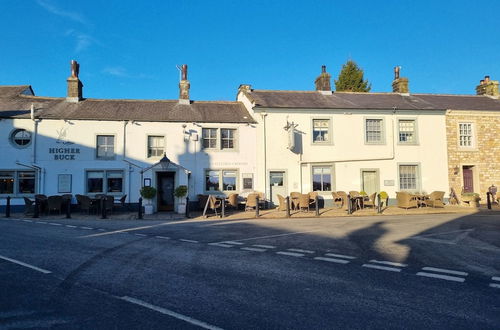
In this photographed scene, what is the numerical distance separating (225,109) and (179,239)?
13.0 metres

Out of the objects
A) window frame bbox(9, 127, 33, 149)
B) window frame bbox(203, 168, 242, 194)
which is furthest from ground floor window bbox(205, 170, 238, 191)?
window frame bbox(9, 127, 33, 149)

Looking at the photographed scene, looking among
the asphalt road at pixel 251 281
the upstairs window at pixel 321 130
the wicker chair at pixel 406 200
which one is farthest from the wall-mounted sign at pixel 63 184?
the wicker chair at pixel 406 200

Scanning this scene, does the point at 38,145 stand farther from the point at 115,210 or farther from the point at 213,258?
the point at 213,258

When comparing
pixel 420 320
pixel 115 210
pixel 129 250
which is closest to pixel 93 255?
pixel 129 250

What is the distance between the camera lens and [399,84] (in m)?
23.9

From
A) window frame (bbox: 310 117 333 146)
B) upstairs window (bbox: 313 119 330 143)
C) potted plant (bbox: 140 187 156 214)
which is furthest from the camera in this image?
upstairs window (bbox: 313 119 330 143)

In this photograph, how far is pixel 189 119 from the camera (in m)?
18.7

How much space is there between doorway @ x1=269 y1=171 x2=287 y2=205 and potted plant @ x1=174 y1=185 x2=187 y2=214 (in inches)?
202

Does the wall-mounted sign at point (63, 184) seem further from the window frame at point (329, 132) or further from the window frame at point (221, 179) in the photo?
the window frame at point (329, 132)

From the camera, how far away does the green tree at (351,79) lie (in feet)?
125

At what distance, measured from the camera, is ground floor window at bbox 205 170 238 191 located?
731 inches

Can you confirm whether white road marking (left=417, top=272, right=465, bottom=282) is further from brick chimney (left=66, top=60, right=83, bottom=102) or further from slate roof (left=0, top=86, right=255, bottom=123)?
brick chimney (left=66, top=60, right=83, bottom=102)

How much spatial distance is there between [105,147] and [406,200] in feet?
56.6

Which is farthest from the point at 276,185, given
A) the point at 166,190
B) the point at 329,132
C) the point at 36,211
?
the point at 36,211
